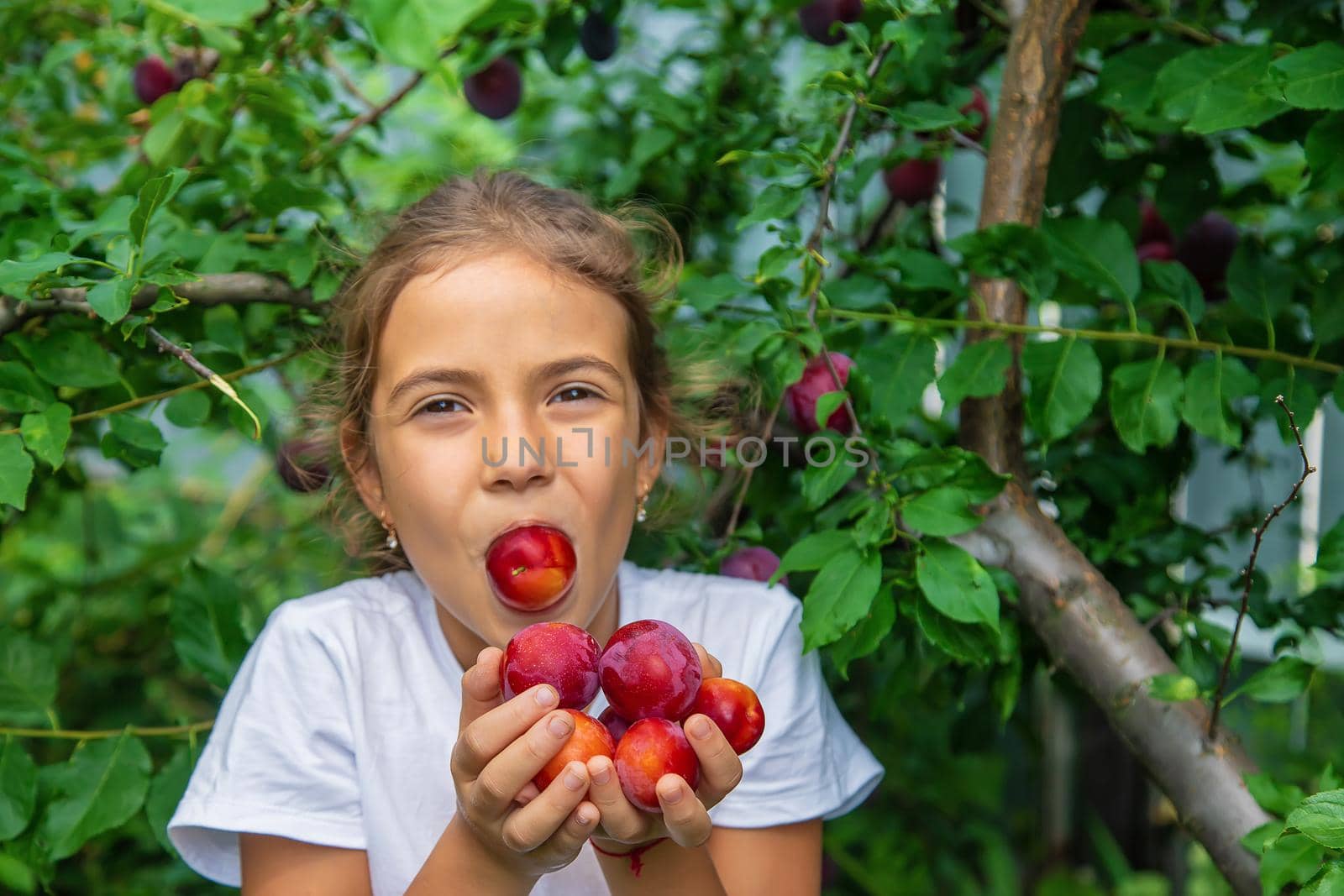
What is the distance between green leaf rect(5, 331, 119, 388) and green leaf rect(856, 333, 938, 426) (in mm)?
929

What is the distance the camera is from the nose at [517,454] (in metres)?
1.27

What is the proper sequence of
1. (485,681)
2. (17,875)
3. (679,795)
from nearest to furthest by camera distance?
(679,795)
(485,681)
(17,875)

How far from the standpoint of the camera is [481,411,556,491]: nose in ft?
4.18

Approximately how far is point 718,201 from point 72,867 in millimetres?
1867

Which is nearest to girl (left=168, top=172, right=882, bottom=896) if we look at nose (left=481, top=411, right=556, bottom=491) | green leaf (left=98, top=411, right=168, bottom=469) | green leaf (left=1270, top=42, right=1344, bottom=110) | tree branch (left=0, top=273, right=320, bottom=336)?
nose (left=481, top=411, right=556, bottom=491)

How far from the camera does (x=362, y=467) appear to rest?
5.11ft

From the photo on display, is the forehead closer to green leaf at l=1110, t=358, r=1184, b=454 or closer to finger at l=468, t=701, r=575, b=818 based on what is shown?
finger at l=468, t=701, r=575, b=818

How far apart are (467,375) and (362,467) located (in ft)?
1.02

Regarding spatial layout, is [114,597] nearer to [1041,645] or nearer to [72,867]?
[72,867]

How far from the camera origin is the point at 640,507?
5.11 feet

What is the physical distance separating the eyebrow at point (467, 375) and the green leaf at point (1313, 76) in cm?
78

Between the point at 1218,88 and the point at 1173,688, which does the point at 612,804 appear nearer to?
the point at 1173,688

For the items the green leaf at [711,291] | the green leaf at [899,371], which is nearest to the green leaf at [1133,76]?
the green leaf at [899,371]

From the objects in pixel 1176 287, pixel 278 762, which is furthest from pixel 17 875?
pixel 1176 287
